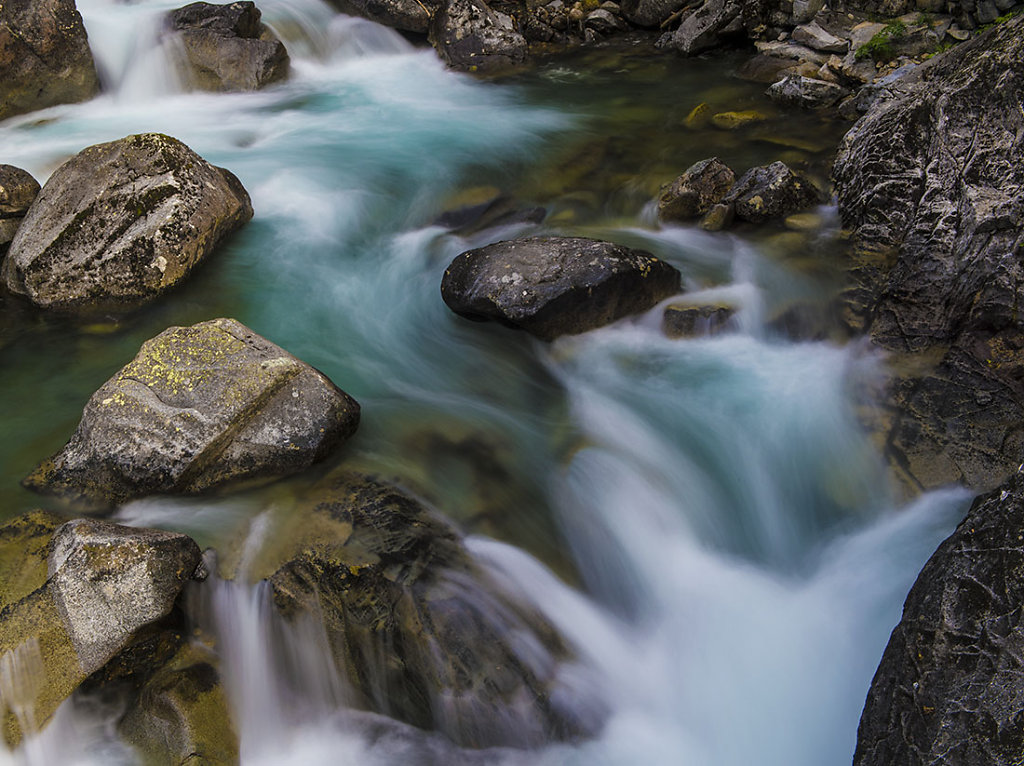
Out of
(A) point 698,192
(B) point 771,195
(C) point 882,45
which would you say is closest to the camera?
(B) point 771,195

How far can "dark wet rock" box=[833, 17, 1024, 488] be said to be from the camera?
455 centimetres

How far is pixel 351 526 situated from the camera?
4020 mm

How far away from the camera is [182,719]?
3541mm

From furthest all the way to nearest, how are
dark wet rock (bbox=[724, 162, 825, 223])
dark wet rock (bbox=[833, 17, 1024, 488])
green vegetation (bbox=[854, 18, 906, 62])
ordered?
green vegetation (bbox=[854, 18, 906, 62])
dark wet rock (bbox=[724, 162, 825, 223])
dark wet rock (bbox=[833, 17, 1024, 488])

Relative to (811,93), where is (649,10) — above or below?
above

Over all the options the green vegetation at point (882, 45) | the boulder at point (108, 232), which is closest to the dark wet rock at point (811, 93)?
the green vegetation at point (882, 45)

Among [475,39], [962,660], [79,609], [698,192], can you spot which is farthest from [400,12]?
[962,660]

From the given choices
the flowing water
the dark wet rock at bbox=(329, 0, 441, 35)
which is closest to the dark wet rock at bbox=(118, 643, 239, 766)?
the flowing water

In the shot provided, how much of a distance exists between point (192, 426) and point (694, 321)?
3473mm

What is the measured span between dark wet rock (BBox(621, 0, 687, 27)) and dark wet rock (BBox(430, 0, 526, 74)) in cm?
185

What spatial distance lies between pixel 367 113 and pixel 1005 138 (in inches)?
280

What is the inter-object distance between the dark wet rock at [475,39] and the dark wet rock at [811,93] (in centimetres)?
391

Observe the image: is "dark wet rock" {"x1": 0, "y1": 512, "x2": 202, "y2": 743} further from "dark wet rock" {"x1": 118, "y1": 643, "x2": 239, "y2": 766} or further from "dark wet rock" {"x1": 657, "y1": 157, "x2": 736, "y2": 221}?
"dark wet rock" {"x1": 657, "y1": 157, "x2": 736, "y2": 221}

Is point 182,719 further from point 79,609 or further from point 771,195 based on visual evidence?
point 771,195
